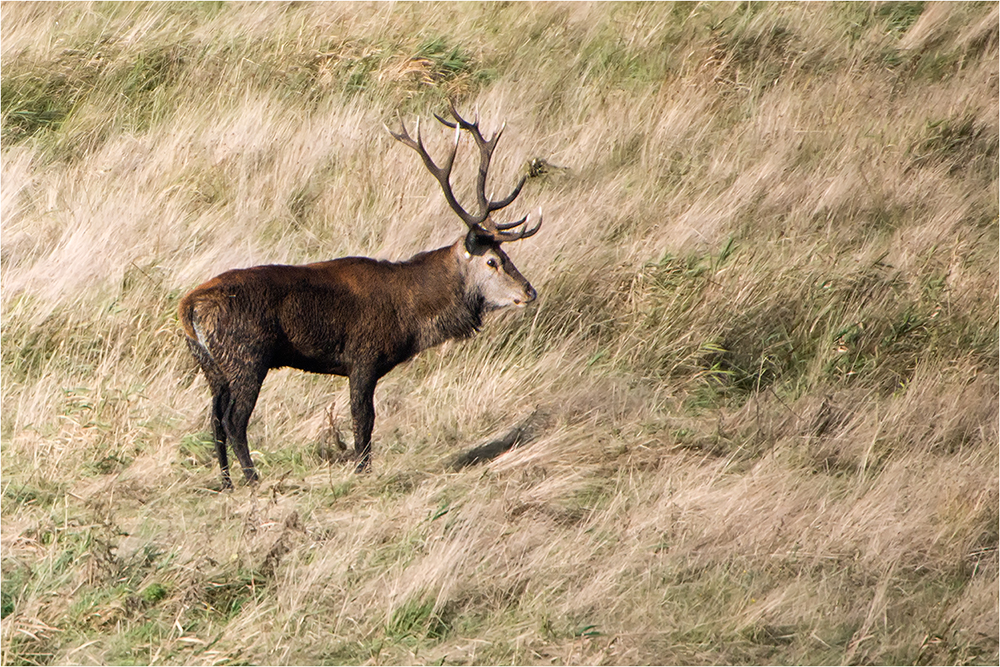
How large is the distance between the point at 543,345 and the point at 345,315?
5.18ft

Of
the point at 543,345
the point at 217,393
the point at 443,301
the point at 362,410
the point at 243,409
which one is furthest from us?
the point at 543,345

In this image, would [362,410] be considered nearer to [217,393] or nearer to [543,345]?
[217,393]

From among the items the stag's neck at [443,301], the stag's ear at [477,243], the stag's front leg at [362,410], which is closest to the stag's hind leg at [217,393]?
the stag's front leg at [362,410]

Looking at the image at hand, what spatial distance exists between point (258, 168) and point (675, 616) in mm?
5253

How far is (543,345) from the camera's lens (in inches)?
288

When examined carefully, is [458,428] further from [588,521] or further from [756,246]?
[756,246]

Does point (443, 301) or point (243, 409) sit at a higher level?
point (443, 301)

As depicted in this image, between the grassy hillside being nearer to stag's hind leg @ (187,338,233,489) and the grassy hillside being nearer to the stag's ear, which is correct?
stag's hind leg @ (187,338,233,489)

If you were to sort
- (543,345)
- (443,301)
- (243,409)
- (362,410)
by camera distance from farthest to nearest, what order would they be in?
(543,345) < (443,301) < (362,410) < (243,409)

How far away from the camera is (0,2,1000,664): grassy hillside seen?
4852 mm

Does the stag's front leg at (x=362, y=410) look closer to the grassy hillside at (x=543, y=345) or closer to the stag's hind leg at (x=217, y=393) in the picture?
the grassy hillside at (x=543, y=345)

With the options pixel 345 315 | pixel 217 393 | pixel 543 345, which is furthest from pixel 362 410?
pixel 543 345

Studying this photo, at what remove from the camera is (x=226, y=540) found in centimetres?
510

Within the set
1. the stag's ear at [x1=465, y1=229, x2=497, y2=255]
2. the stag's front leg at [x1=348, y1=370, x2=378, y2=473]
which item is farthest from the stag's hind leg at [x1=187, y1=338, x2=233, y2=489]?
the stag's ear at [x1=465, y1=229, x2=497, y2=255]
